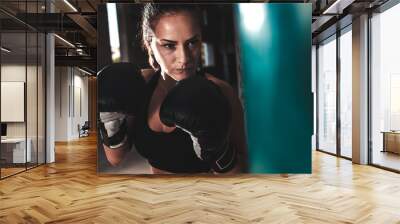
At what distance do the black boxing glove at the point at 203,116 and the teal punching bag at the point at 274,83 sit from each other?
407mm

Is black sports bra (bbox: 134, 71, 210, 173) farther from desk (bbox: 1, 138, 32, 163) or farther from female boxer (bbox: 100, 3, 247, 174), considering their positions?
desk (bbox: 1, 138, 32, 163)

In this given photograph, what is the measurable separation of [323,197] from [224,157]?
2026 millimetres

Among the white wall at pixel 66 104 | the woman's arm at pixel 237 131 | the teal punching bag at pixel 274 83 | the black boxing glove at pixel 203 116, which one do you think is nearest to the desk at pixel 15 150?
the black boxing glove at pixel 203 116

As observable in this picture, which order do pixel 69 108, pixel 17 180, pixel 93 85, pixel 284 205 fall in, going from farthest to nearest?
pixel 93 85 → pixel 69 108 → pixel 17 180 → pixel 284 205

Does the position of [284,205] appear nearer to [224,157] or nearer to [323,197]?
[323,197]

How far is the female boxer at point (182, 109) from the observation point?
21.2 feet

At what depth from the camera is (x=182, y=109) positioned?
6.54m

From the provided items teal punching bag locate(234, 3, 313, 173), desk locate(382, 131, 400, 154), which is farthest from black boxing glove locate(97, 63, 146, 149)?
desk locate(382, 131, 400, 154)

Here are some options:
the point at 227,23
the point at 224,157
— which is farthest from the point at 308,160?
the point at 227,23

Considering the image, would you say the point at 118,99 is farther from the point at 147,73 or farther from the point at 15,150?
the point at 15,150

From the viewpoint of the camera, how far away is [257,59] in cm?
651

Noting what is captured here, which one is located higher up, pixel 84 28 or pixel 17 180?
pixel 84 28

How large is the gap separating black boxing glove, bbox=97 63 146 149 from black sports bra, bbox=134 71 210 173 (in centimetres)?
17

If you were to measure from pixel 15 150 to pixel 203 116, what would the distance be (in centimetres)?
386
